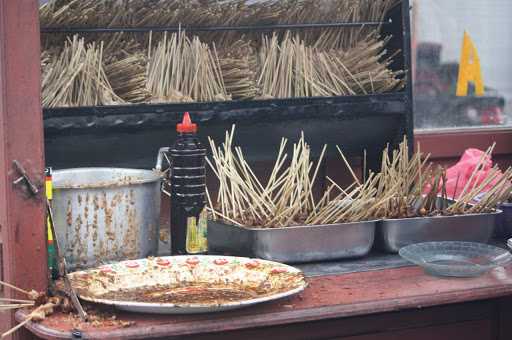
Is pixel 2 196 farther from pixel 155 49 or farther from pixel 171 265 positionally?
pixel 155 49

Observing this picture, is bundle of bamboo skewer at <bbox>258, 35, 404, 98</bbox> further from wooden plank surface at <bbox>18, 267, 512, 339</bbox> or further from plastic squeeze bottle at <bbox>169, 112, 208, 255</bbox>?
wooden plank surface at <bbox>18, 267, 512, 339</bbox>

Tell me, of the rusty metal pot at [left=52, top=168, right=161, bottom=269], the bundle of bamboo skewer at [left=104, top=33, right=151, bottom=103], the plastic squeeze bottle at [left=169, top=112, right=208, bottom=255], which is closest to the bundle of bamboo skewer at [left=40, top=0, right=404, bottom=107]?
the bundle of bamboo skewer at [left=104, top=33, right=151, bottom=103]

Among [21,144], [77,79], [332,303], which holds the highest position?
[77,79]

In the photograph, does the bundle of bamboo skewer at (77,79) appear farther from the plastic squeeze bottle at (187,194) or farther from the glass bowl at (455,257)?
the glass bowl at (455,257)

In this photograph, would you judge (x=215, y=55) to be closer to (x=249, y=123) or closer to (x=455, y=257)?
(x=249, y=123)

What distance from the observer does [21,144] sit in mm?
2180

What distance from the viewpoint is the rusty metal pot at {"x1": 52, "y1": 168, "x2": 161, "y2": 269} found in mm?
2453

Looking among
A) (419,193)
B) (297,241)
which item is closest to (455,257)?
(419,193)

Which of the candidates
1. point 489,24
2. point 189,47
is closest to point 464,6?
point 489,24

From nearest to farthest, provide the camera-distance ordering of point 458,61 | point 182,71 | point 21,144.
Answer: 1. point 21,144
2. point 182,71
3. point 458,61

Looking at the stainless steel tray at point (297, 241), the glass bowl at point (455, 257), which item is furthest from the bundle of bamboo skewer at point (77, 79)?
the glass bowl at point (455, 257)

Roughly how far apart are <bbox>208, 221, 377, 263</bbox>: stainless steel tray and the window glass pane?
209cm

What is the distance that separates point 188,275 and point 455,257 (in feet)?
2.64

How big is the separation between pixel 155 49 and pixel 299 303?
1.50 m
